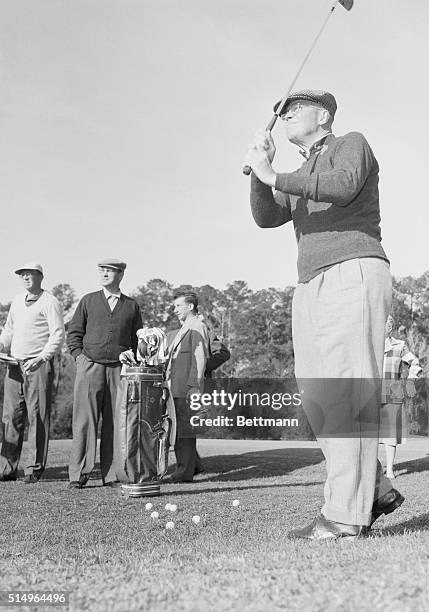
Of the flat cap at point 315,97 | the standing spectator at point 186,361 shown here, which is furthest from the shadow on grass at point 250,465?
the flat cap at point 315,97

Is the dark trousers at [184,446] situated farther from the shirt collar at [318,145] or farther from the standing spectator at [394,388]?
the shirt collar at [318,145]

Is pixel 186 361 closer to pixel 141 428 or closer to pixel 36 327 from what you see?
pixel 36 327

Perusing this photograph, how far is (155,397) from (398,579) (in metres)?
5.07

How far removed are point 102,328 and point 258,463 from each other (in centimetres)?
361

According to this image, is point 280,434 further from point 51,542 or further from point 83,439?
point 51,542

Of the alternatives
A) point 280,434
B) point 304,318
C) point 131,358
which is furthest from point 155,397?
point 280,434

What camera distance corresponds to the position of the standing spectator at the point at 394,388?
988cm

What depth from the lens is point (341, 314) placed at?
371 centimetres

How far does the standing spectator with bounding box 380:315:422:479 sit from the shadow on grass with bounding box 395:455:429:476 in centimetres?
39

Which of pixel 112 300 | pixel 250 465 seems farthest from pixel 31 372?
pixel 250 465

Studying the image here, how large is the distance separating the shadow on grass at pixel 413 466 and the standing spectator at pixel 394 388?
1.28ft

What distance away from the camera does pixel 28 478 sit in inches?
336

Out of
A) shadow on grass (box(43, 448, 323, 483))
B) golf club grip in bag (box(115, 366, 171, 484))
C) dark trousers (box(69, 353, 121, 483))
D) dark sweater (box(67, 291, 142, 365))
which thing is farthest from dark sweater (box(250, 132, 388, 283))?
shadow on grass (box(43, 448, 323, 483))

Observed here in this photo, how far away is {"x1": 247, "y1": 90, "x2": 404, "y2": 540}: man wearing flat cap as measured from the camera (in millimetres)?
Result: 3641
